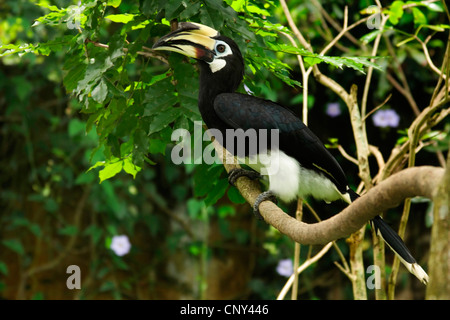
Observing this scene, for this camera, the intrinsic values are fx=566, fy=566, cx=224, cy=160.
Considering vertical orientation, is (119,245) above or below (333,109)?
below

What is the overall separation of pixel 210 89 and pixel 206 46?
13 centimetres

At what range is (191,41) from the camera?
56.2 inches

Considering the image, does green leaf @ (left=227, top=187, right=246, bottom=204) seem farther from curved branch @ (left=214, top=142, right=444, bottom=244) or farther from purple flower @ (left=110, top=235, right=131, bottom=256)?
purple flower @ (left=110, top=235, right=131, bottom=256)

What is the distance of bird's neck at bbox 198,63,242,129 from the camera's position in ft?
5.00

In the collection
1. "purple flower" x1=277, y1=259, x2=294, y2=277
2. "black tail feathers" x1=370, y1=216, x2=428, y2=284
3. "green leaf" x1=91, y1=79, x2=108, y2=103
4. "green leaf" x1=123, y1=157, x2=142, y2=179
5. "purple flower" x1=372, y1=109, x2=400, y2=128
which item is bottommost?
"black tail feathers" x1=370, y1=216, x2=428, y2=284

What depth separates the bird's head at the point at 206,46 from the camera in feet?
4.58

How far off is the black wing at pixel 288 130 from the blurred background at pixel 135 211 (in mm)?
1141

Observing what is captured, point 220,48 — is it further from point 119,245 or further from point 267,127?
point 119,245

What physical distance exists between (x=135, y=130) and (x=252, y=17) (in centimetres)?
42

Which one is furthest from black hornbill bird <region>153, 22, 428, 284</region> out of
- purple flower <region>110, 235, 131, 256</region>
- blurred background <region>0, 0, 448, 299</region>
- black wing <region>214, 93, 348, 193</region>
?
purple flower <region>110, 235, 131, 256</region>

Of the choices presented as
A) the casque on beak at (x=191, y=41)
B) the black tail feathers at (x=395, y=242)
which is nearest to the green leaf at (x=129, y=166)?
the casque on beak at (x=191, y=41)

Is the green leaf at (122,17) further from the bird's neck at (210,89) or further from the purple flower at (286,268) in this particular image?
the purple flower at (286,268)

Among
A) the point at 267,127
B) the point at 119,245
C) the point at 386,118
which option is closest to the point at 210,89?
the point at 267,127

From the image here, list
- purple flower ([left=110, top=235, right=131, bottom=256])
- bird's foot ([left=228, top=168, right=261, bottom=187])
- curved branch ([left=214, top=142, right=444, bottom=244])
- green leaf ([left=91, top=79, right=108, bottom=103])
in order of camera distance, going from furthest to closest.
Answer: purple flower ([left=110, top=235, right=131, bottom=256]), bird's foot ([left=228, top=168, right=261, bottom=187]), green leaf ([left=91, top=79, right=108, bottom=103]), curved branch ([left=214, top=142, right=444, bottom=244])
